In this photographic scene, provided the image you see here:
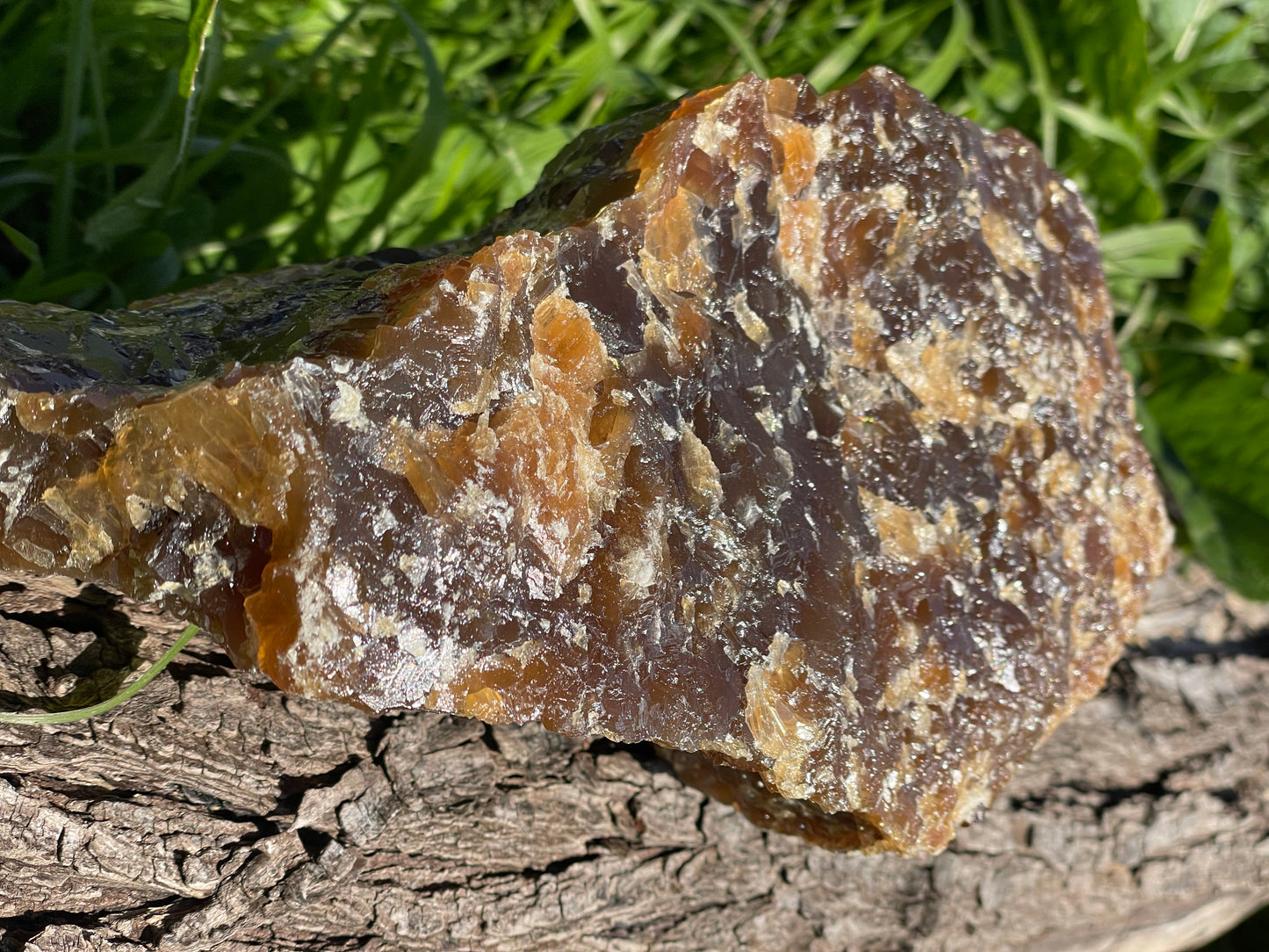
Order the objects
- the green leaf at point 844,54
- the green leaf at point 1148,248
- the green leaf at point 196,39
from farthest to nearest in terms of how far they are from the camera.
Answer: the green leaf at point 1148,248 → the green leaf at point 844,54 → the green leaf at point 196,39

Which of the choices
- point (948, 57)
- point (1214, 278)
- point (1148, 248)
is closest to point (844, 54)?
point (948, 57)

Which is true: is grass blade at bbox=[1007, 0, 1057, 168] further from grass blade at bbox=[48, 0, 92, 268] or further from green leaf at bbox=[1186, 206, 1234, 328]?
grass blade at bbox=[48, 0, 92, 268]

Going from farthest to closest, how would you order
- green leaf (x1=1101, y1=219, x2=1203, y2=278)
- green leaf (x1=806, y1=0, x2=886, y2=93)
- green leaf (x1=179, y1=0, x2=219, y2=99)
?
green leaf (x1=1101, y1=219, x2=1203, y2=278), green leaf (x1=806, y1=0, x2=886, y2=93), green leaf (x1=179, y1=0, x2=219, y2=99)

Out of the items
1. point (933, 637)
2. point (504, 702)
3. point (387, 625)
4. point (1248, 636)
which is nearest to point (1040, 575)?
point (933, 637)

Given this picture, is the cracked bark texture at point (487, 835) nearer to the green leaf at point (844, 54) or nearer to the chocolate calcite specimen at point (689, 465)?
the chocolate calcite specimen at point (689, 465)

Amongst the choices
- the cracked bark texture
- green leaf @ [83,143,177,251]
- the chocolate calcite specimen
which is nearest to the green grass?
green leaf @ [83,143,177,251]

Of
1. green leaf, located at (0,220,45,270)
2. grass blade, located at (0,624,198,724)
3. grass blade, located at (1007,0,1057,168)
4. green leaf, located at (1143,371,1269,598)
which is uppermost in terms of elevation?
grass blade, located at (1007,0,1057,168)

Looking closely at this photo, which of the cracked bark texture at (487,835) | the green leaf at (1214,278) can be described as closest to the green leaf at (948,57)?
the green leaf at (1214,278)

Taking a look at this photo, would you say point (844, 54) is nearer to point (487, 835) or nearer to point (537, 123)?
point (537, 123)

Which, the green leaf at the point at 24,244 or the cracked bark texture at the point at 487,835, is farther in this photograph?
the green leaf at the point at 24,244
